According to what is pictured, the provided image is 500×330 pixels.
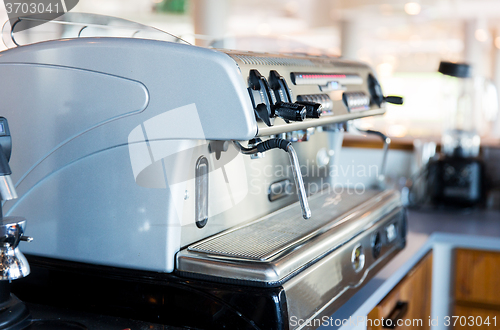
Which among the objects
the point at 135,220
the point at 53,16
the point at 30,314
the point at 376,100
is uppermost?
the point at 53,16

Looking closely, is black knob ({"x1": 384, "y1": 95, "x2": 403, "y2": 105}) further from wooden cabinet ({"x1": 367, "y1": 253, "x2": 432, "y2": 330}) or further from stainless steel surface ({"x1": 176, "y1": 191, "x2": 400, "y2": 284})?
wooden cabinet ({"x1": 367, "y1": 253, "x2": 432, "y2": 330})

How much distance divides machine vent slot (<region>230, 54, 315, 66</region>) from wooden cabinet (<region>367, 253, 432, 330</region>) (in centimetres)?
52

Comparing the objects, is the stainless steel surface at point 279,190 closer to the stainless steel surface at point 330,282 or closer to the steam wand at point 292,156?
the stainless steel surface at point 330,282

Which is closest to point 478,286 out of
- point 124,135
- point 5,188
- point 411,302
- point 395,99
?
point 411,302

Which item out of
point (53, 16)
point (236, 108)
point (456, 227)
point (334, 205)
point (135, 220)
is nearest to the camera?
point (236, 108)

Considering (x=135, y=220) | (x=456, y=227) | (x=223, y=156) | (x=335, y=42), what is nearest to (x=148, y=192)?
(x=135, y=220)

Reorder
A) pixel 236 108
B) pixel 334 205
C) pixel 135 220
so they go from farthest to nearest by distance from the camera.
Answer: pixel 334 205 → pixel 135 220 → pixel 236 108

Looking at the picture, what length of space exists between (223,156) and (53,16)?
0.39m

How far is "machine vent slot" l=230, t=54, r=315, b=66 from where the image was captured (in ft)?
2.56

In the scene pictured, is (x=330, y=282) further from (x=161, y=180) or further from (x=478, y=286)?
(x=478, y=286)

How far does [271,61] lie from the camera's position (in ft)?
2.79

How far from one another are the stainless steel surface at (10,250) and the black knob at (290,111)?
0.41 m

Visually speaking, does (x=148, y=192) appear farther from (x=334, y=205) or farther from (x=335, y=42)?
(x=335, y=42)

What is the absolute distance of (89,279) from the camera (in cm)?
85
